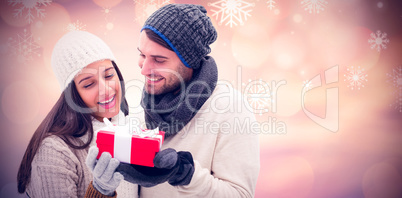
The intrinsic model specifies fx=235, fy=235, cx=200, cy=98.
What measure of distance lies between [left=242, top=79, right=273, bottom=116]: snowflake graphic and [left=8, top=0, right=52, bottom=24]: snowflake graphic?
1.79m

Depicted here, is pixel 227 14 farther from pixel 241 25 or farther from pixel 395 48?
pixel 395 48

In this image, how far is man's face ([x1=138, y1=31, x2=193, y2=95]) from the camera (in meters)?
1.23

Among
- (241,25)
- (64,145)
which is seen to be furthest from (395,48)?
(64,145)

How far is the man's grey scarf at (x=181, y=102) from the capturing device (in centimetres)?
117

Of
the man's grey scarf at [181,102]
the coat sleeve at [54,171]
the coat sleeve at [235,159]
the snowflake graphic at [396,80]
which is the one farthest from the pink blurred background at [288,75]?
the coat sleeve at [235,159]

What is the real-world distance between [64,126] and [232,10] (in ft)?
5.10

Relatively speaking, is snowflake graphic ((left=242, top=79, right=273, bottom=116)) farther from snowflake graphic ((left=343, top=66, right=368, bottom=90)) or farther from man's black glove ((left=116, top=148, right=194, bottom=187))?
man's black glove ((left=116, top=148, right=194, bottom=187))

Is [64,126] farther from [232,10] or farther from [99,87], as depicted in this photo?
[232,10]

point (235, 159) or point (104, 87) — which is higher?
point (104, 87)

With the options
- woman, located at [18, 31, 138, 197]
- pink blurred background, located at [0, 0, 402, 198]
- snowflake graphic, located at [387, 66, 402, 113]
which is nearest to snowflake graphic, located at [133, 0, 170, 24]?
pink blurred background, located at [0, 0, 402, 198]

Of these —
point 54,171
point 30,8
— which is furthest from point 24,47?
point 54,171

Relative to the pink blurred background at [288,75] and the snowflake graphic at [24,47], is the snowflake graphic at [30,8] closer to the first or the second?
the pink blurred background at [288,75]

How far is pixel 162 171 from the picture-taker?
891 mm

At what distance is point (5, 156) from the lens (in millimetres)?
2006
